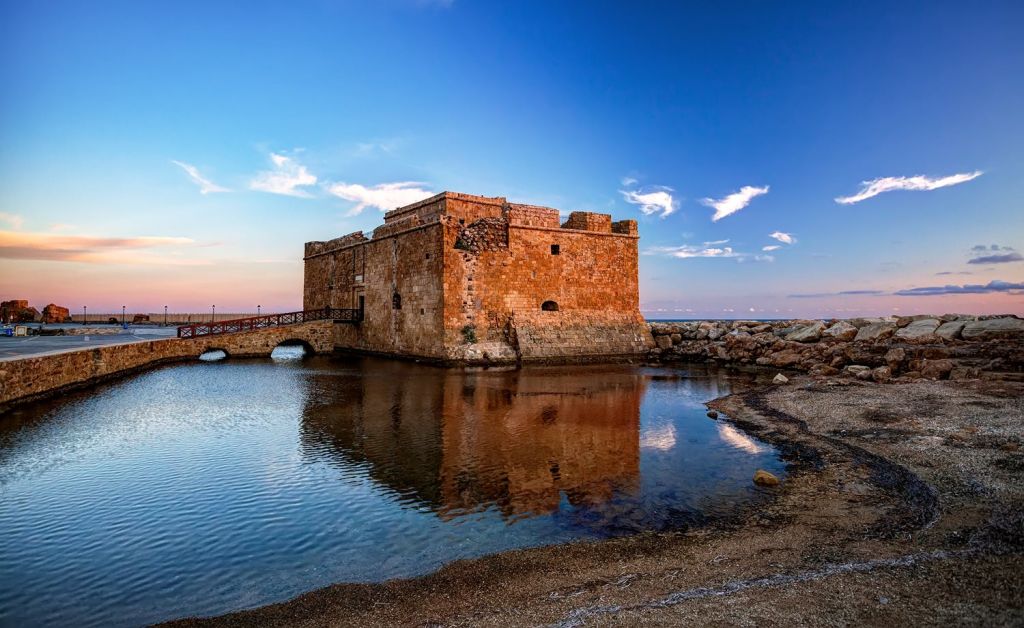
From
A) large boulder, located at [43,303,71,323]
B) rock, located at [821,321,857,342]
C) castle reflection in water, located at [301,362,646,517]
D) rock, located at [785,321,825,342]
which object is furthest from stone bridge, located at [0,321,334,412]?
large boulder, located at [43,303,71,323]

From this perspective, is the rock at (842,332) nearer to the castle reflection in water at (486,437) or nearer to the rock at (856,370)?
the rock at (856,370)

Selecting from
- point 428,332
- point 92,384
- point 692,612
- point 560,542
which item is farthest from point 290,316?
point 692,612

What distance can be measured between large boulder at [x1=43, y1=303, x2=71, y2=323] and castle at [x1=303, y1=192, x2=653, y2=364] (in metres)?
63.6

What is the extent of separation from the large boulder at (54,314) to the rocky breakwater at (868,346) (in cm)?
7527

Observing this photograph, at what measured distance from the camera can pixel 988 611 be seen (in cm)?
308

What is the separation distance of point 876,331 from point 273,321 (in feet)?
77.9

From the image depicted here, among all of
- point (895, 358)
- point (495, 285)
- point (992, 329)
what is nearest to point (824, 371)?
point (895, 358)

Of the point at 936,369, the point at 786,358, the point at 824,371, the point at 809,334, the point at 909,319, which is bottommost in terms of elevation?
the point at 824,371

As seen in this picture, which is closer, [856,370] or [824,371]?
[856,370]

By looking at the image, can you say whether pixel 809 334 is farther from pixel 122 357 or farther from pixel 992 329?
pixel 122 357

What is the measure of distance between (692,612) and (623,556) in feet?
3.42

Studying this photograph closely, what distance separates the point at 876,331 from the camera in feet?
61.7

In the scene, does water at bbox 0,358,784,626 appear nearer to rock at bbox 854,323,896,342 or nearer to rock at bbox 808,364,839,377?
rock at bbox 808,364,839,377

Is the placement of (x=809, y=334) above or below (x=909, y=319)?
below
